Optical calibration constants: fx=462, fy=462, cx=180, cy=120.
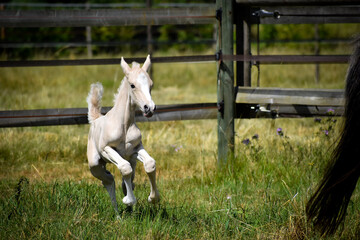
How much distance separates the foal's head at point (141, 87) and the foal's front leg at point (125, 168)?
1.28ft

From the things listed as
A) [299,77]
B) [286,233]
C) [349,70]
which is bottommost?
[299,77]

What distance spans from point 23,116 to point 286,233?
291 cm

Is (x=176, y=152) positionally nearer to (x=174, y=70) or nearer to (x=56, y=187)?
(x=56, y=187)

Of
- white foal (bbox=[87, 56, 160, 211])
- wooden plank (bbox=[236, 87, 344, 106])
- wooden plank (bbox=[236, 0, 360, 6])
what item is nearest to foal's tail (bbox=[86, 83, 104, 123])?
white foal (bbox=[87, 56, 160, 211])

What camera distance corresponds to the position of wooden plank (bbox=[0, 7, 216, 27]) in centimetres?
482

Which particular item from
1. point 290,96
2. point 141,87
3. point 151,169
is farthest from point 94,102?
point 290,96

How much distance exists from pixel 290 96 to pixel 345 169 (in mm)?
1882

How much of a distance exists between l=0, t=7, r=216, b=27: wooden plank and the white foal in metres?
1.62

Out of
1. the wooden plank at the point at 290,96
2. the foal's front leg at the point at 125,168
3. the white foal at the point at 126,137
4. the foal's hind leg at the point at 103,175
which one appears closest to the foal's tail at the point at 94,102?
the white foal at the point at 126,137

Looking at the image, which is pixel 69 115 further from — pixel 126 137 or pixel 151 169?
pixel 151 169

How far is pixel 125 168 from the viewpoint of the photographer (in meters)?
3.15

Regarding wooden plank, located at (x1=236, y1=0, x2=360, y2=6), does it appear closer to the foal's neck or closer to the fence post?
the fence post

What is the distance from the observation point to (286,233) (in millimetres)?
3188

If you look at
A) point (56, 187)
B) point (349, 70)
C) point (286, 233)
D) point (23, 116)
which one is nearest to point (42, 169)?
point (23, 116)
